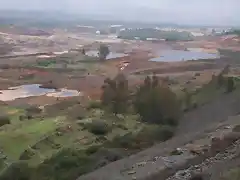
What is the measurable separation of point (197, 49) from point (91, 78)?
55.3 meters

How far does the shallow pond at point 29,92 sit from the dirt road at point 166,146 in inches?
1084

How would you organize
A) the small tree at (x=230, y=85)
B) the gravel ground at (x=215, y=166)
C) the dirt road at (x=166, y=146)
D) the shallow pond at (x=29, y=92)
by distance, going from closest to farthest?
the gravel ground at (x=215, y=166) → the dirt road at (x=166, y=146) → the small tree at (x=230, y=85) → the shallow pond at (x=29, y=92)

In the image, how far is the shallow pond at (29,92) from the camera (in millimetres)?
60562

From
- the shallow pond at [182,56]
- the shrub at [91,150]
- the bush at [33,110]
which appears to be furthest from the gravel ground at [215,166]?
the shallow pond at [182,56]

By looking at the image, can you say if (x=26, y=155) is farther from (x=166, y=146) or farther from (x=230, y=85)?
(x=230, y=85)

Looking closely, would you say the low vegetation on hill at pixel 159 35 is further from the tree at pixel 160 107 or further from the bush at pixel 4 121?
the tree at pixel 160 107

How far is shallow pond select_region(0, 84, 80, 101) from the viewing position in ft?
199

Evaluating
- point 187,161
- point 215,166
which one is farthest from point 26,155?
point 215,166

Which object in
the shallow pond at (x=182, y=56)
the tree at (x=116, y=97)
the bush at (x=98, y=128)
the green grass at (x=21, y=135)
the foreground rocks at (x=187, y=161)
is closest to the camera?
the foreground rocks at (x=187, y=161)

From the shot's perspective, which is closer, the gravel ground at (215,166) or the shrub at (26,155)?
the gravel ground at (215,166)

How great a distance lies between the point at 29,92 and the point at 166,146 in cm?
4161

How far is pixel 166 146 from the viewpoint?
24.8 meters

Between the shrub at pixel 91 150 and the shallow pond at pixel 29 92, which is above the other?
the shrub at pixel 91 150

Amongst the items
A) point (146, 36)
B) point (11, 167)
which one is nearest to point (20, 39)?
point (146, 36)
